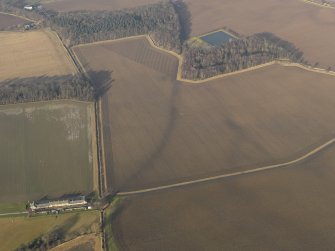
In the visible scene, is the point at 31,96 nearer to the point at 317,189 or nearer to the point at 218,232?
the point at 218,232

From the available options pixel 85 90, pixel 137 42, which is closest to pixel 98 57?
pixel 137 42

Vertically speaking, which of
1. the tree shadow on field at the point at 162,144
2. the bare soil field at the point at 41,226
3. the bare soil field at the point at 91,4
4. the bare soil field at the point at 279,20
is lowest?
the bare soil field at the point at 41,226

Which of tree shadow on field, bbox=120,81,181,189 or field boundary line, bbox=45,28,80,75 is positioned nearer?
tree shadow on field, bbox=120,81,181,189

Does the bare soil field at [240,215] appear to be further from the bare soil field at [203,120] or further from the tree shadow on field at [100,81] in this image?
the tree shadow on field at [100,81]

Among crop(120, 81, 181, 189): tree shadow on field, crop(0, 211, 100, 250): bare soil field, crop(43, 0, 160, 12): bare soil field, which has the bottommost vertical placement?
crop(0, 211, 100, 250): bare soil field

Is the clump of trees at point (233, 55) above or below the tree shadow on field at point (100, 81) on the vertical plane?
above

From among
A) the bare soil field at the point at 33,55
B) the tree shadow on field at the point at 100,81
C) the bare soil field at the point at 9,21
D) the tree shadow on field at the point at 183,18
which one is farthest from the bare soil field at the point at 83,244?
the bare soil field at the point at 9,21

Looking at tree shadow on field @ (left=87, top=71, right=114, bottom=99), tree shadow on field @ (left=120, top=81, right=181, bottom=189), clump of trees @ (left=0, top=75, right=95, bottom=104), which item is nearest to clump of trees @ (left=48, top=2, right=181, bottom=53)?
tree shadow on field @ (left=87, top=71, right=114, bottom=99)

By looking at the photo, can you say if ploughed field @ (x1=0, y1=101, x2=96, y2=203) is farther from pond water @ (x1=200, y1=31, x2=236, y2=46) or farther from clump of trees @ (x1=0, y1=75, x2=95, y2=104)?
pond water @ (x1=200, y1=31, x2=236, y2=46)
